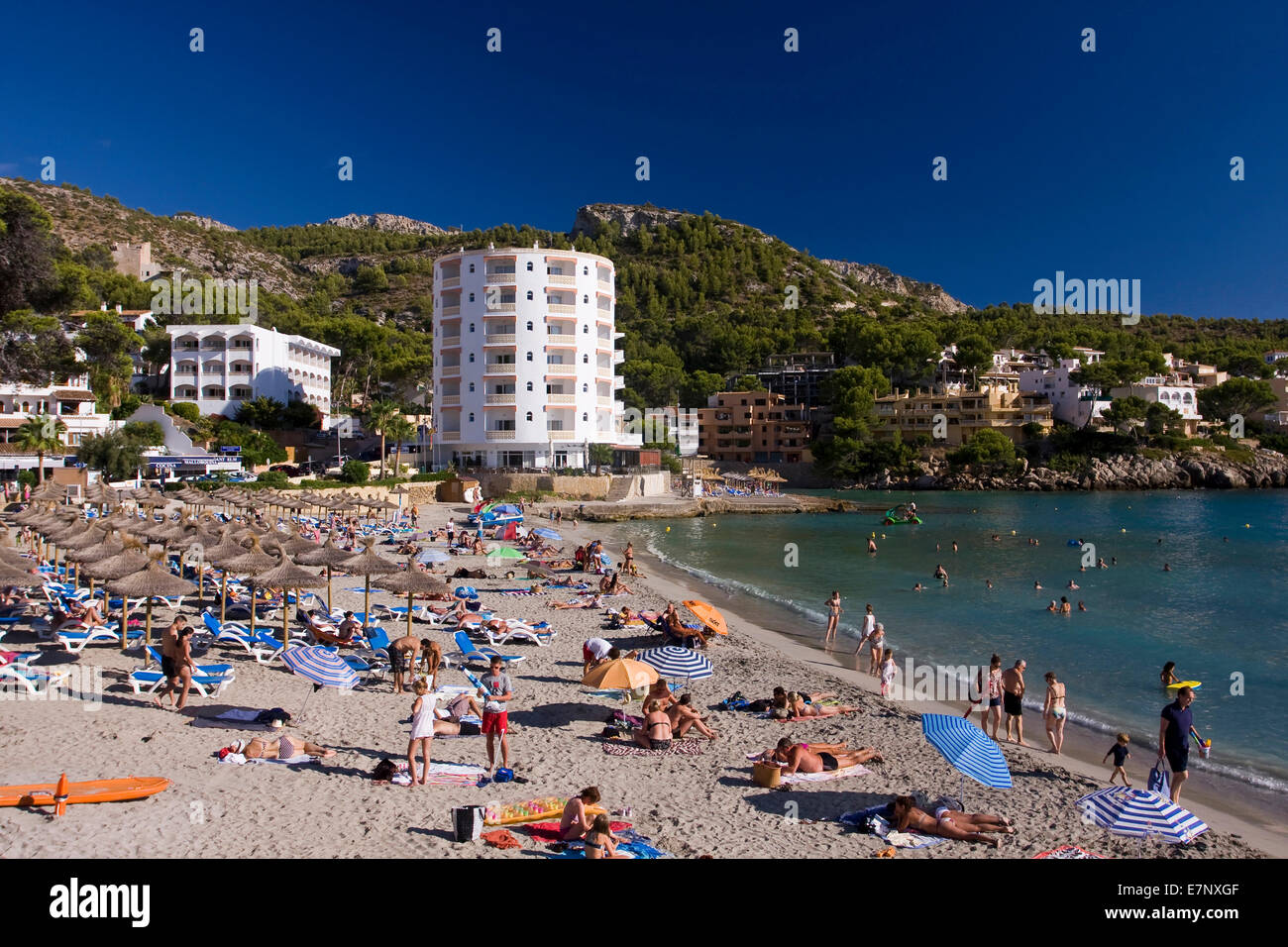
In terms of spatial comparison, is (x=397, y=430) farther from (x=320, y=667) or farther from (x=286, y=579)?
(x=320, y=667)

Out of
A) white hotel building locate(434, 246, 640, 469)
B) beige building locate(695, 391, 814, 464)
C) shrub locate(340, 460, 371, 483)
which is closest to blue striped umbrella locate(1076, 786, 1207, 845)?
shrub locate(340, 460, 371, 483)

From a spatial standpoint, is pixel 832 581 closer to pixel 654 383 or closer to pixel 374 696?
pixel 374 696

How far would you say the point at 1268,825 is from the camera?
10336 millimetres

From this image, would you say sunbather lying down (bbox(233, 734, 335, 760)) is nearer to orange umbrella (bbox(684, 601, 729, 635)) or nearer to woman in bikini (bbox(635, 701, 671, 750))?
woman in bikini (bbox(635, 701, 671, 750))

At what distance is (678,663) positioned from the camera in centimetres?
1336

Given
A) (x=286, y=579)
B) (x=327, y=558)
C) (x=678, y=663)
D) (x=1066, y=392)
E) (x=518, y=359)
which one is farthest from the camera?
(x=1066, y=392)

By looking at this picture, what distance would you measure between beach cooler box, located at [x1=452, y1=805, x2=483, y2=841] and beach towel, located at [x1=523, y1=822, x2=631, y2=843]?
0.55 metres

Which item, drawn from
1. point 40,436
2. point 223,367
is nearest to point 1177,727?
point 40,436

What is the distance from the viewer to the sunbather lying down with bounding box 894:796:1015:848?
8.78 m

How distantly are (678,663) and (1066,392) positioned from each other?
107 m

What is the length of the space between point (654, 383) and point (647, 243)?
8476cm

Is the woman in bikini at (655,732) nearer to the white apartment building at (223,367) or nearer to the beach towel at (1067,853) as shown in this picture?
the beach towel at (1067,853)

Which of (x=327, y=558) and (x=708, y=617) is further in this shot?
(x=708, y=617)
